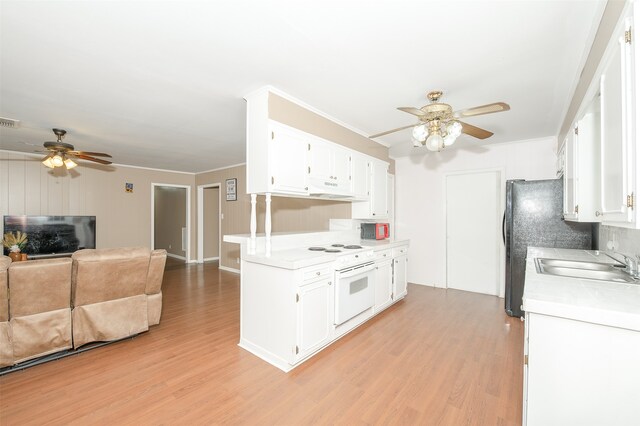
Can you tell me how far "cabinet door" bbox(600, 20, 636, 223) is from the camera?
108 centimetres

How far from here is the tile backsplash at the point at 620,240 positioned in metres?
1.91

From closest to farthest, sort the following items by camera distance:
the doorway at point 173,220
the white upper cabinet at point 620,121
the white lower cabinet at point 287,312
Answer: the white upper cabinet at point 620,121 → the white lower cabinet at point 287,312 → the doorway at point 173,220

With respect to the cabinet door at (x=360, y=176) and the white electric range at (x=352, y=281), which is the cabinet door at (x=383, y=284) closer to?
the white electric range at (x=352, y=281)

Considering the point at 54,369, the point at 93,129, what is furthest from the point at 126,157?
the point at 54,369

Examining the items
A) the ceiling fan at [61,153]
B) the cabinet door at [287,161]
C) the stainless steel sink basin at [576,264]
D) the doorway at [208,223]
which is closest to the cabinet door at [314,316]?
the cabinet door at [287,161]

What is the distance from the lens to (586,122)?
2043 mm

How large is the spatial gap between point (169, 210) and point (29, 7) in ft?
23.9

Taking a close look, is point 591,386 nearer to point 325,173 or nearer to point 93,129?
point 325,173

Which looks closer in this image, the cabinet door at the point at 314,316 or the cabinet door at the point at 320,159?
the cabinet door at the point at 314,316

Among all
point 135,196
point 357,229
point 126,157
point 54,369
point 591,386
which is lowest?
point 54,369

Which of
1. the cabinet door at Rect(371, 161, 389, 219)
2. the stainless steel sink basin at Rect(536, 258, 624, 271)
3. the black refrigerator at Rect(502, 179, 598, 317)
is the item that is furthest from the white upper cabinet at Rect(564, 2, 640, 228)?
the cabinet door at Rect(371, 161, 389, 219)

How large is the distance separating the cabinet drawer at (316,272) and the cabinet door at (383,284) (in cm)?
103

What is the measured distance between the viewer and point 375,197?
4125mm

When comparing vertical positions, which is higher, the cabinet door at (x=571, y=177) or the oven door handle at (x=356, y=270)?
the cabinet door at (x=571, y=177)
